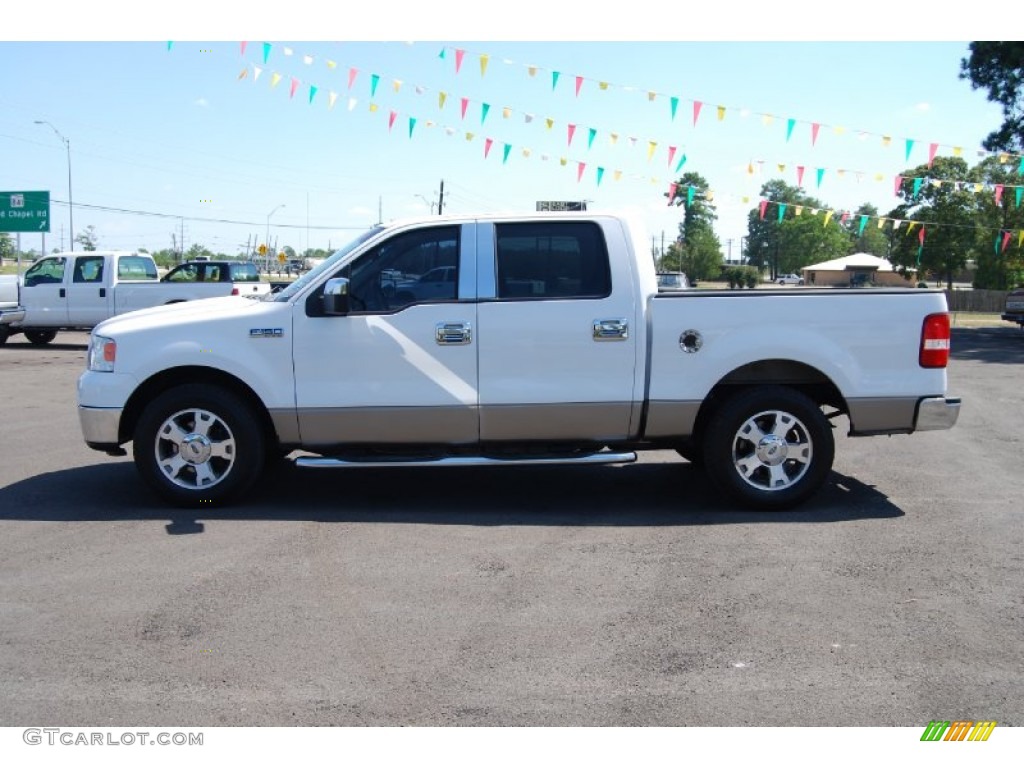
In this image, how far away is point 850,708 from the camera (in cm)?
368

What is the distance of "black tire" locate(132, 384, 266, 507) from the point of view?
6461mm

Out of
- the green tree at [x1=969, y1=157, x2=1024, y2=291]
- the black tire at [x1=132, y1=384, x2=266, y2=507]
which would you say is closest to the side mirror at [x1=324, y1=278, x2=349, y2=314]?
the black tire at [x1=132, y1=384, x2=266, y2=507]

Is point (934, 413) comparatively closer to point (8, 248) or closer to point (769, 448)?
point (769, 448)

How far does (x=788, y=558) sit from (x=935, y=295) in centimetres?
225

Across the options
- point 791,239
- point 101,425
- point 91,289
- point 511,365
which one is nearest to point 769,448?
point 511,365

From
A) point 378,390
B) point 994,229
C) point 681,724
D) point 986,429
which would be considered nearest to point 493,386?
point 378,390

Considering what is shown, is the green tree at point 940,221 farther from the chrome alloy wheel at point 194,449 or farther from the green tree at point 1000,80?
the chrome alloy wheel at point 194,449

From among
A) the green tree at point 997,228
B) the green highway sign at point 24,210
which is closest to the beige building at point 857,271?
the green tree at point 997,228

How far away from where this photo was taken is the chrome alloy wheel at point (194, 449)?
6.50 metres

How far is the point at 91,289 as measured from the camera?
20.7 meters

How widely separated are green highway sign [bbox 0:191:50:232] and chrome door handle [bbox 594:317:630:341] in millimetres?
44142

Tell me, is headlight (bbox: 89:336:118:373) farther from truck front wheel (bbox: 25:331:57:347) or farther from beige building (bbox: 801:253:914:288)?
truck front wheel (bbox: 25:331:57:347)

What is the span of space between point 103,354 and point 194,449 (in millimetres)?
908

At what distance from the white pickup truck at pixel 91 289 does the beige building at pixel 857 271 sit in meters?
13.9
